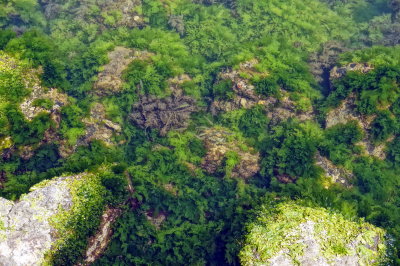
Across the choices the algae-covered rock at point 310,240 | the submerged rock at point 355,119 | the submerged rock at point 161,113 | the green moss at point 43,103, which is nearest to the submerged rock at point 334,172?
the submerged rock at point 355,119

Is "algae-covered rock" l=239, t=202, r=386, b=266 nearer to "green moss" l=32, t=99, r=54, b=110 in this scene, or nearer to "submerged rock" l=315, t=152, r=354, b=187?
"submerged rock" l=315, t=152, r=354, b=187

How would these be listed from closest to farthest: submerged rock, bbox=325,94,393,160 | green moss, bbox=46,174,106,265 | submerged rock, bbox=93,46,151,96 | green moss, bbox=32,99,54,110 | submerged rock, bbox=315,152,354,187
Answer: green moss, bbox=46,174,106,265
green moss, bbox=32,99,54,110
submerged rock, bbox=315,152,354,187
submerged rock, bbox=325,94,393,160
submerged rock, bbox=93,46,151,96

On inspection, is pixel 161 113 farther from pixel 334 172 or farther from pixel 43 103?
pixel 334 172

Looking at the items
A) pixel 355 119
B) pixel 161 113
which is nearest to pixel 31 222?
pixel 161 113

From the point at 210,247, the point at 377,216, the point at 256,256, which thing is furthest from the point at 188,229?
the point at 377,216

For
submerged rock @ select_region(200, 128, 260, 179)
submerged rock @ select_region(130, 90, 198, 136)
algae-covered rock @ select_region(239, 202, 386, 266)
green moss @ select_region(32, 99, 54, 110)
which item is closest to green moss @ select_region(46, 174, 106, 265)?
green moss @ select_region(32, 99, 54, 110)

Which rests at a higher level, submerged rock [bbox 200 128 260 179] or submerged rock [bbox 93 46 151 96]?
submerged rock [bbox 93 46 151 96]

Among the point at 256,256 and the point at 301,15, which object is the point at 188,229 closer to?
the point at 256,256
